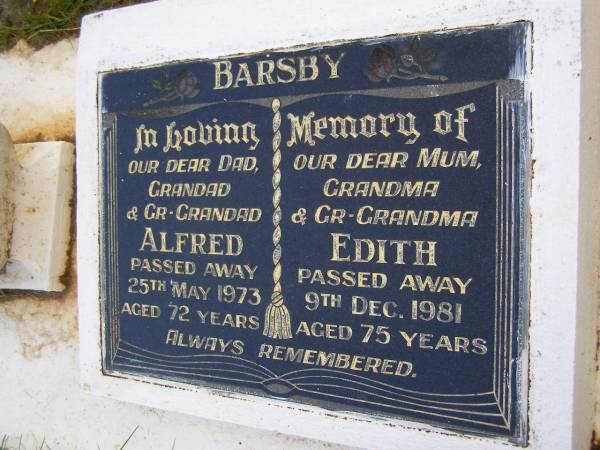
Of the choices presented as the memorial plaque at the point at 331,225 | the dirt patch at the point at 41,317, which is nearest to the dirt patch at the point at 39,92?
the memorial plaque at the point at 331,225

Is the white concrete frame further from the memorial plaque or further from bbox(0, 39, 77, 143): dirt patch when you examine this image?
bbox(0, 39, 77, 143): dirt patch

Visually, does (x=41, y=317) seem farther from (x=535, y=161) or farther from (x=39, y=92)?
(x=535, y=161)

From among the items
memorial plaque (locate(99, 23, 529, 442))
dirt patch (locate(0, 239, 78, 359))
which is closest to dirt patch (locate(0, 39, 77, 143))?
memorial plaque (locate(99, 23, 529, 442))

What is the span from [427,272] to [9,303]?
2.25 meters

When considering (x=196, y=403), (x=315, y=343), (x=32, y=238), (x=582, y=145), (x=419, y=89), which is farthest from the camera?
(x=32, y=238)

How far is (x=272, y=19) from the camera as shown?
7.16ft

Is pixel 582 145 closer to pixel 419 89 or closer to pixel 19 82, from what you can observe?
pixel 419 89

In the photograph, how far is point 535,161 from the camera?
1803 mm

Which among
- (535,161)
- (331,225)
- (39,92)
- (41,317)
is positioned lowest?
(41,317)

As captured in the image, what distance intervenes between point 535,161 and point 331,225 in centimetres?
74

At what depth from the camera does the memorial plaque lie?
186 centimetres

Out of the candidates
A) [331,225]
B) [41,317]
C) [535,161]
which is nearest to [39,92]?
[41,317]

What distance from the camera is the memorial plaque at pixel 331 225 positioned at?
1.86 meters

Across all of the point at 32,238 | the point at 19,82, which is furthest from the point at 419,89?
the point at 19,82
